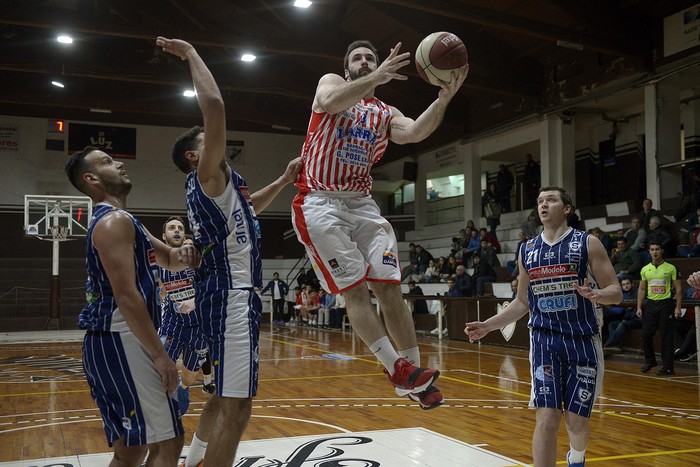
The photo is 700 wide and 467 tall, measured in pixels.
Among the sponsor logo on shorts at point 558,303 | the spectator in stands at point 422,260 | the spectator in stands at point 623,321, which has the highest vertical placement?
the spectator in stands at point 422,260

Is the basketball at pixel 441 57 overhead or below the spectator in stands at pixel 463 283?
overhead

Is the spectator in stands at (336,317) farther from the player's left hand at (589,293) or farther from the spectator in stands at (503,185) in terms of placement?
the player's left hand at (589,293)

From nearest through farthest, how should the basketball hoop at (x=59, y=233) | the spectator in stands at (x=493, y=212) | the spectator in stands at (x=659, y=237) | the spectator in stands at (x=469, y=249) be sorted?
the spectator in stands at (x=659, y=237)
the spectator in stands at (x=469, y=249)
the spectator in stands at (x=493, y=212)
the basketball hoop at (x=59, y=233)

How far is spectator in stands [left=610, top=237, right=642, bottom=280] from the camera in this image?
1266cm

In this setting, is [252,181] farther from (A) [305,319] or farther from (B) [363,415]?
(B) [363,415]

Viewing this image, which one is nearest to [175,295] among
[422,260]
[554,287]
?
[554,287]

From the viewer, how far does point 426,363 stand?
12180 mm

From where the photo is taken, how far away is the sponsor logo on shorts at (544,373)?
452 centimetres

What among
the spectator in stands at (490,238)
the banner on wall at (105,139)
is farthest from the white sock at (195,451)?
the banner on wall at (105,139)

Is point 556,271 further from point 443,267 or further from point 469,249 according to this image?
point 443,267

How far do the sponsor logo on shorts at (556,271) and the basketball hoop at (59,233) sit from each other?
61.1 feet

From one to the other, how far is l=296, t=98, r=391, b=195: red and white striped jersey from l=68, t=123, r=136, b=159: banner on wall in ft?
80.4

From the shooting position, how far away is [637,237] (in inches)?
528

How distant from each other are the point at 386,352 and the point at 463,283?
42.5 ft
